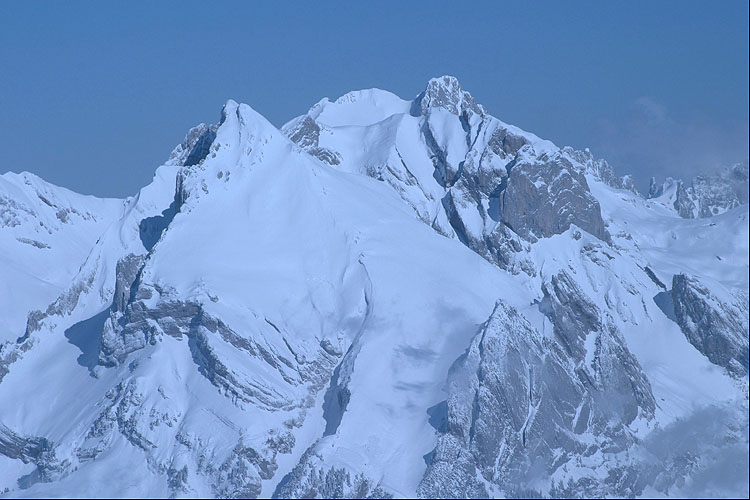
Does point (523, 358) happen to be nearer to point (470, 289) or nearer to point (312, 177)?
point (470, 289)

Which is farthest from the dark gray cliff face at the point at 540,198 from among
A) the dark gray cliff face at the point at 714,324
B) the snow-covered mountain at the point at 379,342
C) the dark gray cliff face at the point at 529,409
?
the dark gray cliff face at the point at 529,409

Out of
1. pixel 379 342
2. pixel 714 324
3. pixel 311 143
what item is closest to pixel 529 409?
pixel 379 342

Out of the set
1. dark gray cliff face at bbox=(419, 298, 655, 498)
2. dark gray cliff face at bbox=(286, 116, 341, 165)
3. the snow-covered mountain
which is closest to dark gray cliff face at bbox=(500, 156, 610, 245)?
the snow-covered mountain

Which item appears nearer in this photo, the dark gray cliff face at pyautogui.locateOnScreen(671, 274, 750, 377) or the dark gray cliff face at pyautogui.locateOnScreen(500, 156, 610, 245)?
the dark gray cliff face at pyautogui.locateOnScreen(671, 274, 750, 377)

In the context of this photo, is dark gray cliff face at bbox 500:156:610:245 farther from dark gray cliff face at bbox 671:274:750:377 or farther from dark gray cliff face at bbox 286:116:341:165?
dark gray cliff face at bbox 286:116:341:165

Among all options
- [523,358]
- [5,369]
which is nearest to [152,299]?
[5,369]

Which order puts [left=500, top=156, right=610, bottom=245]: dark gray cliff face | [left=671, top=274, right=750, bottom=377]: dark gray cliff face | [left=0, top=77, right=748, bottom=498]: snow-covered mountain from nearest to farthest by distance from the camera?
[left=0, top=77, right=748, bottom=498]: snow-covered mountain, [left=671, top=274, right=750, bottom=377]: dark gray cliff face, [left=500, top=156, right=610, bottom=245]: dark gray cliff face

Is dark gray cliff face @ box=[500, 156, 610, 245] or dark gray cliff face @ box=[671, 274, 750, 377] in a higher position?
dark gray cliff face @ box=[500, 156, 610, 245]

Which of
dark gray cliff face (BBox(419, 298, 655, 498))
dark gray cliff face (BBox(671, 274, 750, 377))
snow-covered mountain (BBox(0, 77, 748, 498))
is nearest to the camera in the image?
dark gray cliff face (BBox(419, 298, 655, 498))
